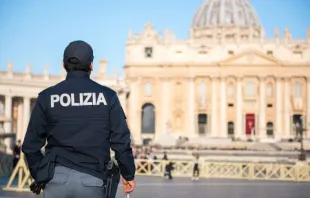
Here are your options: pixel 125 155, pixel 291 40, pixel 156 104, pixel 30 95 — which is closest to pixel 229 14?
pixel 291 40

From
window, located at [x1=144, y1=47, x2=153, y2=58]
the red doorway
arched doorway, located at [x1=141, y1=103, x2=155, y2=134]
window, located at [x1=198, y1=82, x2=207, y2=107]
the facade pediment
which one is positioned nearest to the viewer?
the facade pediment

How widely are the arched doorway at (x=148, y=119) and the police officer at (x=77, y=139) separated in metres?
83.0

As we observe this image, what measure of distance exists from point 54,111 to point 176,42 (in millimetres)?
84584

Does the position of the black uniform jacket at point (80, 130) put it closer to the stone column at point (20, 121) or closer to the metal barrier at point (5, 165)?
the metal barrier at point (5, 165)

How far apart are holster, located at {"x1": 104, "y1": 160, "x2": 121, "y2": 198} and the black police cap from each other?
2.85 ft

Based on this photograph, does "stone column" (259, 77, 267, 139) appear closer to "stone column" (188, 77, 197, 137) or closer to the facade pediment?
the facade pediment

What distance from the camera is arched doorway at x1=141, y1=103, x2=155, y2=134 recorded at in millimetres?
88750

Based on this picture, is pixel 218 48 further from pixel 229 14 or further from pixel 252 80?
pixel 229 14


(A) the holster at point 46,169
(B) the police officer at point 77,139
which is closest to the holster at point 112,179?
(B) the police officer at point 77,139

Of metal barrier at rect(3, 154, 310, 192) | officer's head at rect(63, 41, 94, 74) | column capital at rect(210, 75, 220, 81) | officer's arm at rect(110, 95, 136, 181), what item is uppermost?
column capital at rect(210, 75, 220, 81)

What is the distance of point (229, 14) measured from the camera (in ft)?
360

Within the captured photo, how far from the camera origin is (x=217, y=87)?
289 feet

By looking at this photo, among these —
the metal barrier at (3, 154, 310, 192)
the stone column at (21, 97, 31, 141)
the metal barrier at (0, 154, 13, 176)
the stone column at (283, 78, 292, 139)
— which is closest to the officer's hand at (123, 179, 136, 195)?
the metal barrier at (0, 154, 13, 176)

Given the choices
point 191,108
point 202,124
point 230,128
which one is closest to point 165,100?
point 191,108
